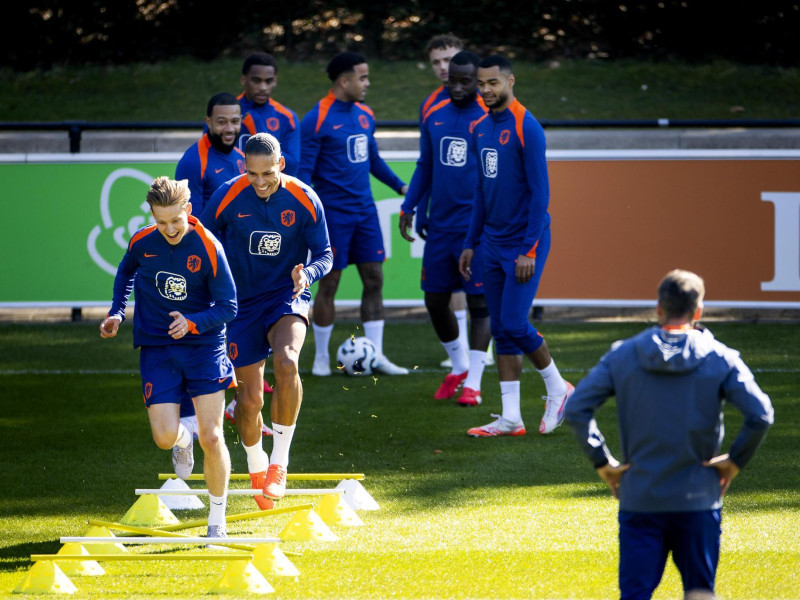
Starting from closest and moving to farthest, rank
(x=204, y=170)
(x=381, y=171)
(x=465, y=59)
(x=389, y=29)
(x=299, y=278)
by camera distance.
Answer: (x=299, y=278) → (x=204, y=170) → (x=465, y=59) → (x=381, y=171) → (x=389, y=29)

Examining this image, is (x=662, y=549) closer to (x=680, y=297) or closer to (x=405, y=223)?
(x=680, y=297)

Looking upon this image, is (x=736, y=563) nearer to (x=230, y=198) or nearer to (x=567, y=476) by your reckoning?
(x=567, y=476)

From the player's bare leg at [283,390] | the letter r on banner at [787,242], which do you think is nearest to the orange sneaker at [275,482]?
the player's bare leg at [283,390]

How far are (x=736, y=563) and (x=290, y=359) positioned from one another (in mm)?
2549

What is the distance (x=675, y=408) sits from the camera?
391 centimetres

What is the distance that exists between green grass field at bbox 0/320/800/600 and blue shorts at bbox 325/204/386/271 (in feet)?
3.24

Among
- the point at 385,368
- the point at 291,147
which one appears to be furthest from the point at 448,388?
the point at 291,147

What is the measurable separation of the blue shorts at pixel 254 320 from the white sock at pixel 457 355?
2884 millimetres

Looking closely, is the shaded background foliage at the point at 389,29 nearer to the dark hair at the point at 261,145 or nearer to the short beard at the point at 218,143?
the short beard at the point at 218,143

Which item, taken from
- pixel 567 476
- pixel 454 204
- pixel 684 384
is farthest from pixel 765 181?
pixel 684 384

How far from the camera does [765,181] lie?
461 inches

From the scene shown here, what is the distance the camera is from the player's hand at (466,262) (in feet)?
27.6

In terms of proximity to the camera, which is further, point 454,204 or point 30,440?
point 454,204

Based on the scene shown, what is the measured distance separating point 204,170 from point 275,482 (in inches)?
94.6
